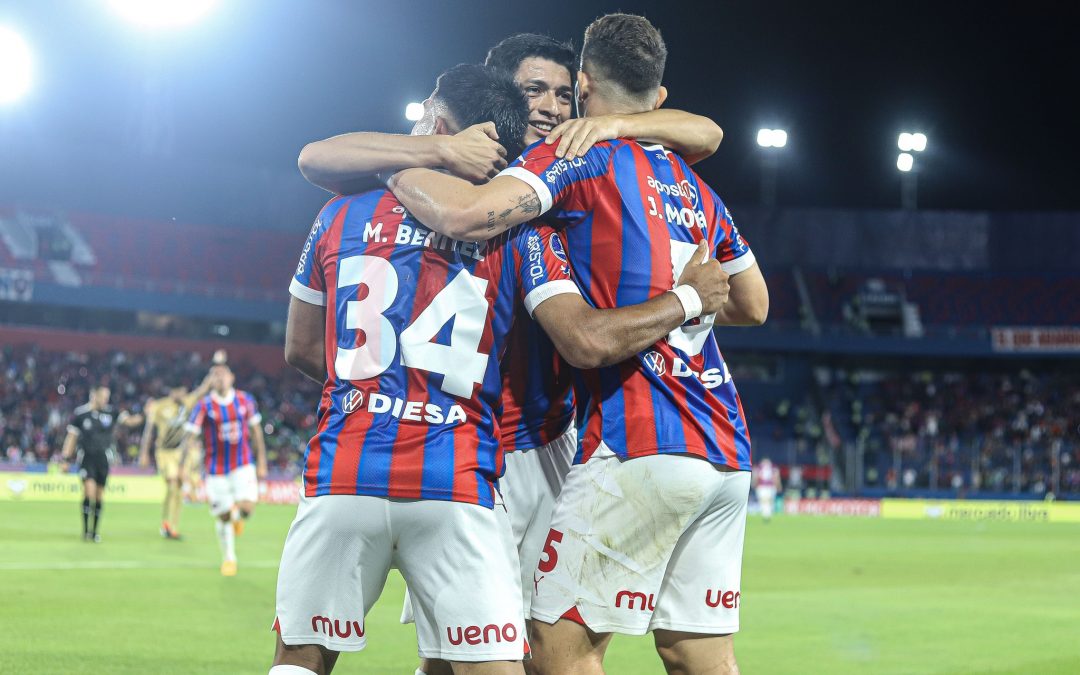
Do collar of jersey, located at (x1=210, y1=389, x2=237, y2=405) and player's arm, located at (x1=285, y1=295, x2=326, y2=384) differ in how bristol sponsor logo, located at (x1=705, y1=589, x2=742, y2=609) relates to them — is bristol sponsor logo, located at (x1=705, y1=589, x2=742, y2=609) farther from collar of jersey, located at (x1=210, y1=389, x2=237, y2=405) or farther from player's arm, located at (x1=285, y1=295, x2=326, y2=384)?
collar of jersey, located at (x1=210, y1=389, x2=237, y2=405)

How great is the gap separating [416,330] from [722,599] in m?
1.38

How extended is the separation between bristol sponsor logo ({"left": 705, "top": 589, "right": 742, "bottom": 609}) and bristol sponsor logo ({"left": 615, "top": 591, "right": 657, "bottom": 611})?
0.23 m

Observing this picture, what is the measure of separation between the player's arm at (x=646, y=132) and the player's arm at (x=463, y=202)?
265mm

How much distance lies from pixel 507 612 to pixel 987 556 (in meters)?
18.0

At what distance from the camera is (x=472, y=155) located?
3.48 metres

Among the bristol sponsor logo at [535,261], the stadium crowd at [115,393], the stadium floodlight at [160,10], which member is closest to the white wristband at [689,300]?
the bristol sponsor logo at [535,261]

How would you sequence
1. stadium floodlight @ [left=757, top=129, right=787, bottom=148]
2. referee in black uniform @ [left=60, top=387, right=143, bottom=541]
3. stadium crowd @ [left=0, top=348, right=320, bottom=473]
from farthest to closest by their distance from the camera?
stadium floodlight @ [left=757, top=129, right=787, bottom=148], stadium crowd @ [left=0, top=348, right=320, bottom=473], referee in black uniform @ [left=60, top=387, right=143, bottom=541]

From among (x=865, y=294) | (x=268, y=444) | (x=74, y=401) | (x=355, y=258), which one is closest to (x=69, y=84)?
(x=74, y=401)

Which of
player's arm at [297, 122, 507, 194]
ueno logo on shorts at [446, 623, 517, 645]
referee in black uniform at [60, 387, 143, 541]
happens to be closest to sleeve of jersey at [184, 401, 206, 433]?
referee in black uniform at [60, 387, 143, 541]

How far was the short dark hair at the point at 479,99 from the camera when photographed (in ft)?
11.8

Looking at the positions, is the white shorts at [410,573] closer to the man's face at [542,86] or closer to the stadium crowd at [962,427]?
the man's face at [542,86]

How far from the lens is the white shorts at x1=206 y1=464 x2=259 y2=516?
13039 millimetres

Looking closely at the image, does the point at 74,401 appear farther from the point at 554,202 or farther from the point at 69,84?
the point at 554,202

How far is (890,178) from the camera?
153 ft
